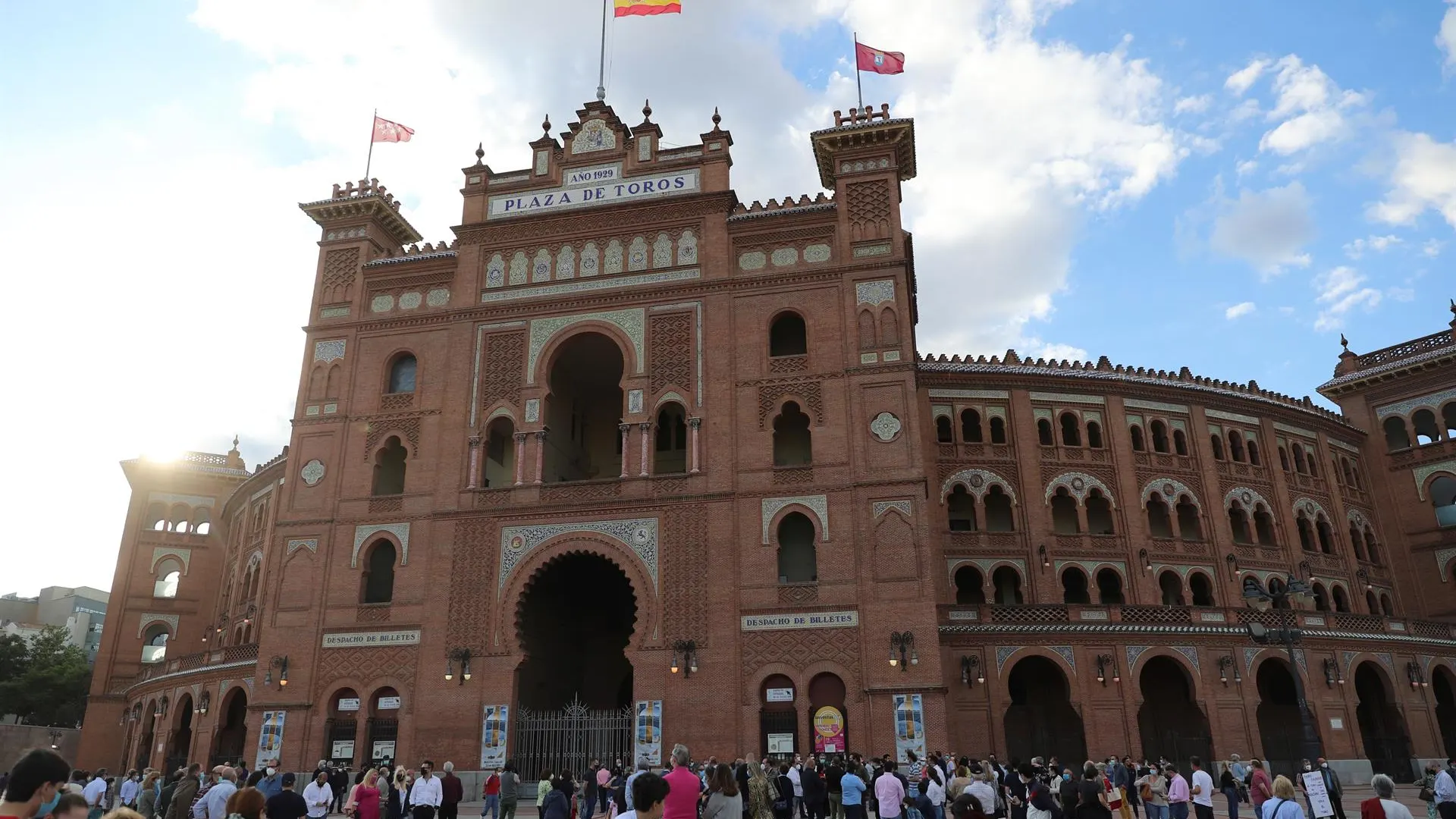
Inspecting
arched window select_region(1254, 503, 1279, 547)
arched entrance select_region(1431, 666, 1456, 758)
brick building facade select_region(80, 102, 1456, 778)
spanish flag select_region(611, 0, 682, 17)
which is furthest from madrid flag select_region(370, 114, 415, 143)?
arched entrance select_region(1431, 666, 1456, 758)

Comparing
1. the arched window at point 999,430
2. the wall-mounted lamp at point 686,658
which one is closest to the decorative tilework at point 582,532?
the wall-mounted lamp at point 686,658

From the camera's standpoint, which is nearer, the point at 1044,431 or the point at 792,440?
the point at 792,440

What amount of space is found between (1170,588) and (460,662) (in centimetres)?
2539

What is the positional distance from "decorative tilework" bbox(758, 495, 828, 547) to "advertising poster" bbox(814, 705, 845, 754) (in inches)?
187

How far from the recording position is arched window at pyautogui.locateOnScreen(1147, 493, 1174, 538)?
120 ft

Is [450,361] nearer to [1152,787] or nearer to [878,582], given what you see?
[878,582]

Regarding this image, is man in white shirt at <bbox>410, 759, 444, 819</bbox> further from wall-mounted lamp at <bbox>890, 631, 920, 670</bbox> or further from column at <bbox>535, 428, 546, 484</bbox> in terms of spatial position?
column at <bbox>535, 428, 546, 484</bbox>

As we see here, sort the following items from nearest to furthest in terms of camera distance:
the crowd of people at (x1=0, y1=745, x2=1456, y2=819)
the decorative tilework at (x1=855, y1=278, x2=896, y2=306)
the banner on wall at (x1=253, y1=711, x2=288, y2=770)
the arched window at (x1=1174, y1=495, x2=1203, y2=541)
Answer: the crowd of people at (x1=0, y1=745, x2=1456, y2=819)
the banner on wall at (x1=253, y1=711, x2=288, y2=770)
the decorative tilework at (x1=855, y1=278, x2=896, y2=306)
the arched window at (x1=1174, y1=495, x2=1203, y2=541)

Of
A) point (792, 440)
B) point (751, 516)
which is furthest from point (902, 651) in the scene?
point (792, 440)

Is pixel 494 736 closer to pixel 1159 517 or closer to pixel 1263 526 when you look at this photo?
pixel 1159 517

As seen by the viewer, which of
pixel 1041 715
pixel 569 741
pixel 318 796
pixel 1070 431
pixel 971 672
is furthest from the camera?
pixel 1070 431

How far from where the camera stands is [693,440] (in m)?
29.7

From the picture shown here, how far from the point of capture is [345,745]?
93.9ft

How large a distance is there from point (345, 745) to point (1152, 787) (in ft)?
72.2
